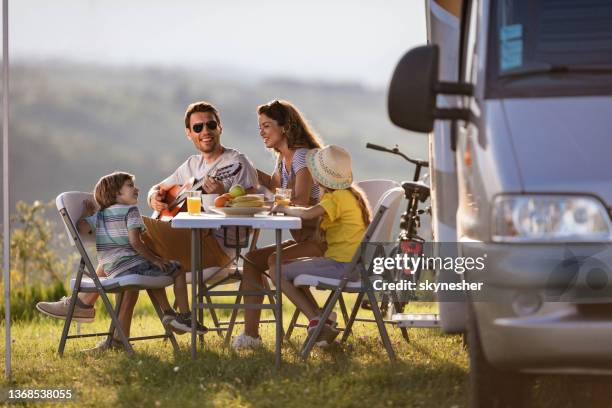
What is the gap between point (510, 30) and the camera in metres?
4.48

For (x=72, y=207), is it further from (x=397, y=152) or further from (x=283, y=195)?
(x=397, y=152)

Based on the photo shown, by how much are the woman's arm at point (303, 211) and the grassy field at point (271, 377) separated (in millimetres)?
865

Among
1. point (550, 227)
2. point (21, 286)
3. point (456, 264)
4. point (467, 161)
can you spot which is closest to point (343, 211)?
point (456, 264)

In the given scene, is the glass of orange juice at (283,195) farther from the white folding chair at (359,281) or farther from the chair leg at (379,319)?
the chair leg at (379,319)

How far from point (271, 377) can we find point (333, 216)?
46.2 inches

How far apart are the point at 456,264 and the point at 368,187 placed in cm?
269

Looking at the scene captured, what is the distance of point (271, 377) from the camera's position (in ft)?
19.3

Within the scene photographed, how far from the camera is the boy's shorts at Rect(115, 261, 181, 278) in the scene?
6.92m

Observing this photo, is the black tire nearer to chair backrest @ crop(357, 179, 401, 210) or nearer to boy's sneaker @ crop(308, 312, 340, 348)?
boy's sneaker @ crop(308, 312, 340, 348)

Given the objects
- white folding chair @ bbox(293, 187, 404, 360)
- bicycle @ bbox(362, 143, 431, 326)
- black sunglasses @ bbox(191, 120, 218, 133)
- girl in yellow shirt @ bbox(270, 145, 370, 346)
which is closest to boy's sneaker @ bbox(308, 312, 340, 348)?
girl in yellow shirt @ bbox(270, 145, 370, 346)

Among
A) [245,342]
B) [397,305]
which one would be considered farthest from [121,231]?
[397,305]

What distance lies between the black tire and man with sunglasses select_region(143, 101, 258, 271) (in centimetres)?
335

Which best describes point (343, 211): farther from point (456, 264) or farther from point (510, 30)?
point (510, 30)

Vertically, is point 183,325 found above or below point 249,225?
below
